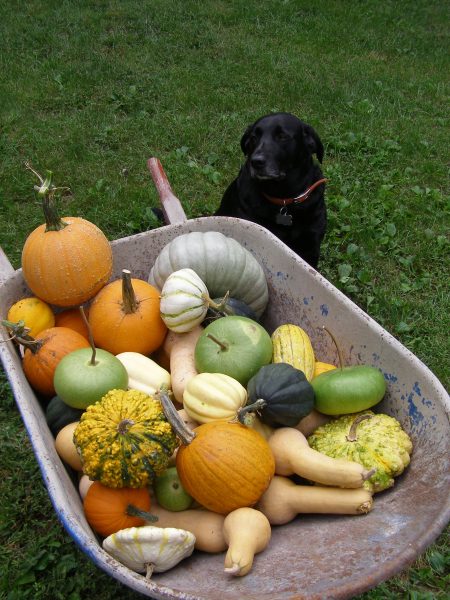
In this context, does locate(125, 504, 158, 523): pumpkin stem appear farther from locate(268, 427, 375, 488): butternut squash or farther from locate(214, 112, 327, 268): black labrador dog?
locate(214, 112, 327, 268): black labrador dog

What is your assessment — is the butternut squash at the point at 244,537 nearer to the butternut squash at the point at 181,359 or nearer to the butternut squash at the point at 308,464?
the butternut squash at the point at 308,464

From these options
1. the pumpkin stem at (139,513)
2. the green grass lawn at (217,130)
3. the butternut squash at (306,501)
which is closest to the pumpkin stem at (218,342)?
the butternut squash at (306,501)

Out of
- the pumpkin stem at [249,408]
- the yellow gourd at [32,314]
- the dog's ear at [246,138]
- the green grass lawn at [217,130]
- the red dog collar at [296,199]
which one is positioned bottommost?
the green grass lawn at [217,130]

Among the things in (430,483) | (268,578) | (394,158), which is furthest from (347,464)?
(394,158)

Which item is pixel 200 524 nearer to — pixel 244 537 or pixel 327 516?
pixel 244 537

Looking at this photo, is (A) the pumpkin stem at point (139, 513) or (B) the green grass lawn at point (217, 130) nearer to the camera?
(A) the pumpkin stem at point (139, 513)

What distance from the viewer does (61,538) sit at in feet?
8.34

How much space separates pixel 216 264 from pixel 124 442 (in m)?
0.98

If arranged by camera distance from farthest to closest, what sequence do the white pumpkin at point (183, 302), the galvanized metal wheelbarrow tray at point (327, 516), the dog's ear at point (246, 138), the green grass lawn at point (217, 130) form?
the dog's ear at point (246, 138), the green grass lawn at point (217, 130), the white pumpkin at point (183, 302), the galvanized metal wheelbarrow tray at point (327, 516)

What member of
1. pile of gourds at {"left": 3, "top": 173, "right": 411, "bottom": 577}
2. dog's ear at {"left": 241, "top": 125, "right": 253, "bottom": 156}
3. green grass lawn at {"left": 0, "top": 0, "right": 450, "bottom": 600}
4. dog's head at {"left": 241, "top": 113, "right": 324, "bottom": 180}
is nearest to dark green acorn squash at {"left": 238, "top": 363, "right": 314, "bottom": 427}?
pile of gourds at {"left": 3, "top": 173, "right": 411, "bottom": 577}

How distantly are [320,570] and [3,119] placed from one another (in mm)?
5046

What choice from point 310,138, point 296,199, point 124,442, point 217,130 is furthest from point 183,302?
point 217,130

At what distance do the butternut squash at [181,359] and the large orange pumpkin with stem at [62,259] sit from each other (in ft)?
1.30

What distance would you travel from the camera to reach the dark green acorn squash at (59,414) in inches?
83.3
